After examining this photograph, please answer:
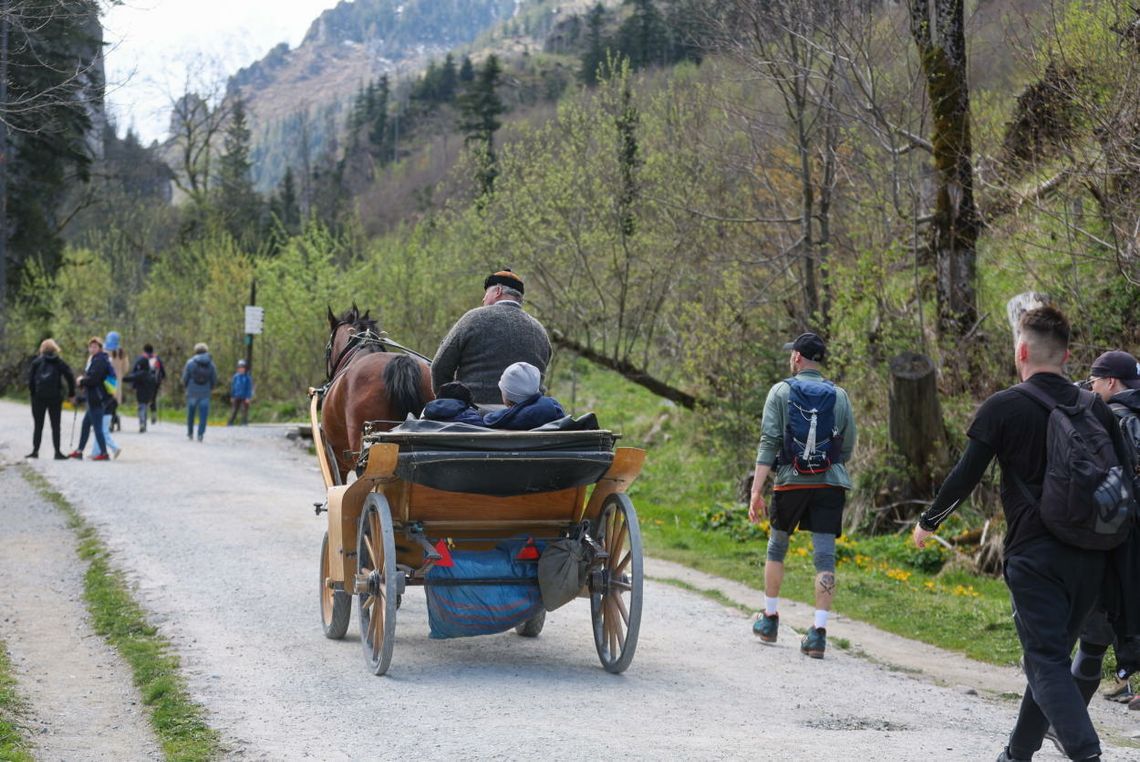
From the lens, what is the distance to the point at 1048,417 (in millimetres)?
5078

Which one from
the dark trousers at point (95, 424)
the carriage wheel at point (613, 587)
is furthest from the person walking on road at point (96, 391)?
the carriage wheel at point (613, 587)

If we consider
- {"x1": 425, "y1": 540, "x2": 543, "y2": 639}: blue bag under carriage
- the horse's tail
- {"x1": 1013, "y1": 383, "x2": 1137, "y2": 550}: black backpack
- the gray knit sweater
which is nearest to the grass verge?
{"x1": 425, "y1": 540, "x2": 543, "y2": 639}: blue bag under carriage

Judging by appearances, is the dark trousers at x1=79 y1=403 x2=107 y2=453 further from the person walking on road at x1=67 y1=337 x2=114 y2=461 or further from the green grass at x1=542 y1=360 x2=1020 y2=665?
the green grass at x1=542 y1=360 x2=1020 y2=665

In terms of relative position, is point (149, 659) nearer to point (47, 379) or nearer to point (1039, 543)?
point (1039, 543)

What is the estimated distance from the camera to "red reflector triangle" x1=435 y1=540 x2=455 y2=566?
724 cm

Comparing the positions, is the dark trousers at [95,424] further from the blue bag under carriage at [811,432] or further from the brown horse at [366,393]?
the blue bag under carriage at [811,432]

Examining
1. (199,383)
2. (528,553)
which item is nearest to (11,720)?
(528,553)

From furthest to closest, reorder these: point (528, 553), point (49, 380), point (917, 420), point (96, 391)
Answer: point (96, 391) < point (49, 380) < point (917, 420) < point (528, 553)

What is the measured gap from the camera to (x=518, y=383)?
7457 millimetres

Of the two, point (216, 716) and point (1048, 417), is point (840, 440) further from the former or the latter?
point (216, 716)

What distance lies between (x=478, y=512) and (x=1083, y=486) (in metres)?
3.66

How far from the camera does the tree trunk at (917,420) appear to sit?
1403 cm

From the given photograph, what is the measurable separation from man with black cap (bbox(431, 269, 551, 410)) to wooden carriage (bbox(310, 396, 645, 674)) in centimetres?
88

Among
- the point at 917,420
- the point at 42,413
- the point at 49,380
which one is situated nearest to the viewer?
the point at 917,420
